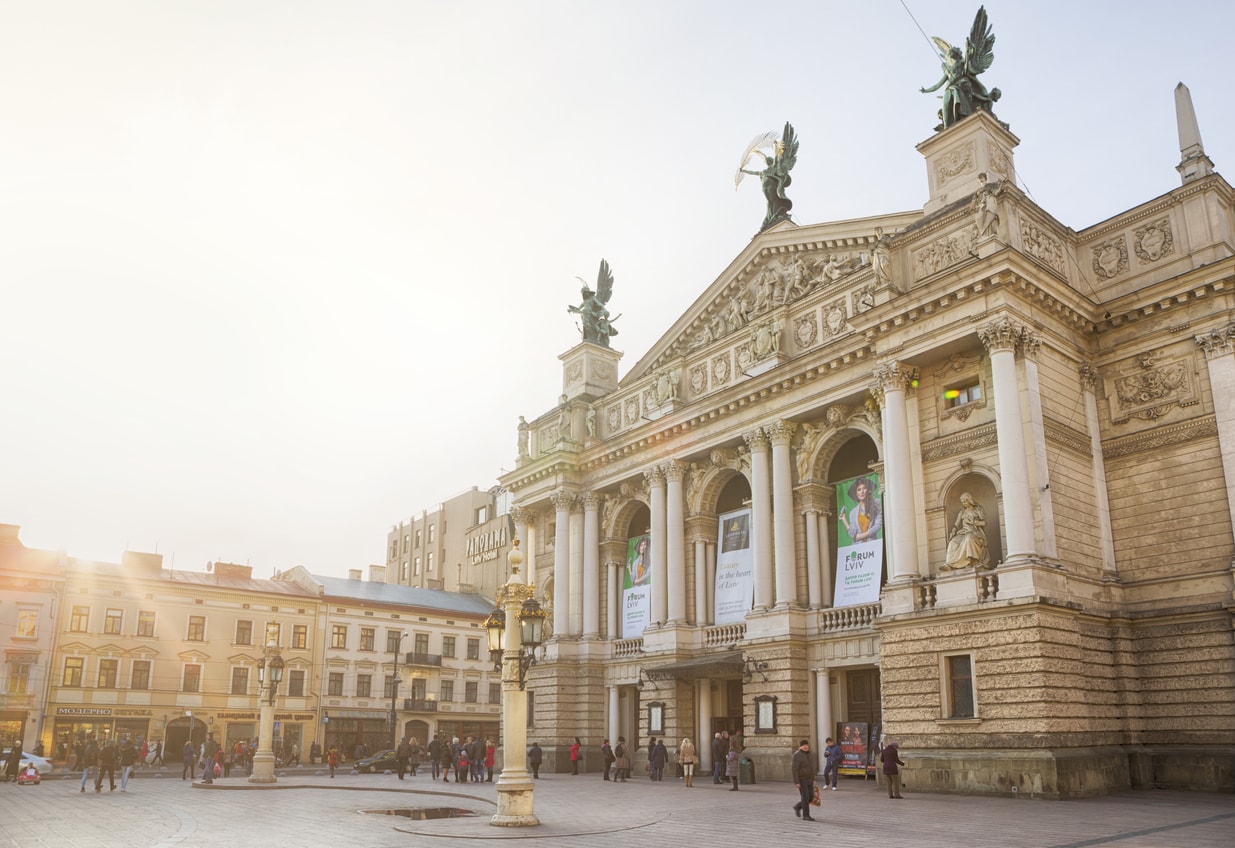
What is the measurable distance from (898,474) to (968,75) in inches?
514

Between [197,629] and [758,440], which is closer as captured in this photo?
[758,440]

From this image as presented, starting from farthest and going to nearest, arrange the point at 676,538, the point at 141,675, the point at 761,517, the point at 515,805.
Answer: the point at 141,675 → the point at 676,538 → the point at 761,517 → the point at 515,805

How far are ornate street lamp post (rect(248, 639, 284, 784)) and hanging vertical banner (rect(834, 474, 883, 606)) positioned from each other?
19.3 meters

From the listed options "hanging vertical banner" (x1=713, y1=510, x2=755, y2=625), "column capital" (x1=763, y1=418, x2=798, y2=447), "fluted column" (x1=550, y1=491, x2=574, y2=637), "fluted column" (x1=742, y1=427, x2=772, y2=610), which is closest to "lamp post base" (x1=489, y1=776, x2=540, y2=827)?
"fluted column" (x1=742, y1=427, x2=772, y2=610)

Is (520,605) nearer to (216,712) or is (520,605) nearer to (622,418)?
(622,418)

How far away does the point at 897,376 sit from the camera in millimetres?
29562

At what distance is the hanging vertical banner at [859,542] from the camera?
103 ft

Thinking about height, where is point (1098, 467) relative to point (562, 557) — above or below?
above

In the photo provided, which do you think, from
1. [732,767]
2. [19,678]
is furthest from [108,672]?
[732,767]

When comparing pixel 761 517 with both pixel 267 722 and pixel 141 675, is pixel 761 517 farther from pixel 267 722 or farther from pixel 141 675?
pixel 141 675

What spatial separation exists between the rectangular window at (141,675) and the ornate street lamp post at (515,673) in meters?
44.9

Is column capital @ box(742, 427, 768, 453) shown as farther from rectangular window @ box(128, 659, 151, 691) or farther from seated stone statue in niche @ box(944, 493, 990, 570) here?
rectangular window @ box(128, 659, 151, 691)

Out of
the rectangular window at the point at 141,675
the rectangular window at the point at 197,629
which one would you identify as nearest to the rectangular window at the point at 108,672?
the rectangular window at the point at 141,675

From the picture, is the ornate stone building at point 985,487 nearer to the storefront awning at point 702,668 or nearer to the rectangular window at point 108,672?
the storefront awning at point 702,668
